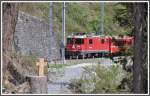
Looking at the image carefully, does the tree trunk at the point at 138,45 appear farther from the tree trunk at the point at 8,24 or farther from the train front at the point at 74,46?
the train front at the point at 74,46

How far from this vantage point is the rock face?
1064 inches

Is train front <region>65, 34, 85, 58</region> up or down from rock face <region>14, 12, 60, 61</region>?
down

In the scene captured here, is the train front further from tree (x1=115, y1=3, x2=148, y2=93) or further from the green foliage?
tree (x1=115, y1=3, x2=148, y2=93)

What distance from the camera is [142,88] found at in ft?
26.6

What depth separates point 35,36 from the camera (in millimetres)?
29109

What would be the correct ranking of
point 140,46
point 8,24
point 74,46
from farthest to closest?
point 74,46 < point 8,24 < point 140,46

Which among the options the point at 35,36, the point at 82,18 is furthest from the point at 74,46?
the point at 82,18

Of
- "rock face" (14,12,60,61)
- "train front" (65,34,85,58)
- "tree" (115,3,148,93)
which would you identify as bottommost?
"train front" (65,34,85,58)

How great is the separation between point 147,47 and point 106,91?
227cm

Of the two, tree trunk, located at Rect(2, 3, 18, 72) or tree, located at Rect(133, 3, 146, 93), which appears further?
tree trunk, located at Rect(2, 3, 18, 72)

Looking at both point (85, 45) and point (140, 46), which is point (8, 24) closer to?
point (140, 46)

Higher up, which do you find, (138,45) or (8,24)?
(8,24)

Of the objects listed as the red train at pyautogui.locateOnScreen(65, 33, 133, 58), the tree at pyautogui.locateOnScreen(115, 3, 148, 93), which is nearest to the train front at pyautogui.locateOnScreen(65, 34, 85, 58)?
the red train at pyautogui.locateOnScreen(65, 33, 133, 58)

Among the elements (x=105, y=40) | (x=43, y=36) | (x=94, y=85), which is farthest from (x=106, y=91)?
(x=105, y=40)
